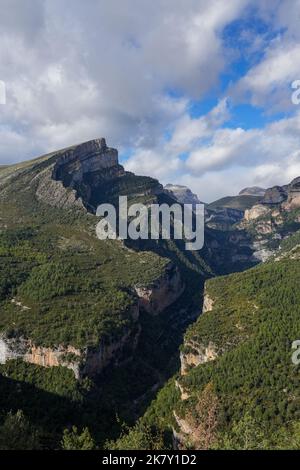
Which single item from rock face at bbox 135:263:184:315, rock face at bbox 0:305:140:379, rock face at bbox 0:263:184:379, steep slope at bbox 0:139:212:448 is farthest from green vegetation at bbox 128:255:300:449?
rock face at bbox 135:263:184:315

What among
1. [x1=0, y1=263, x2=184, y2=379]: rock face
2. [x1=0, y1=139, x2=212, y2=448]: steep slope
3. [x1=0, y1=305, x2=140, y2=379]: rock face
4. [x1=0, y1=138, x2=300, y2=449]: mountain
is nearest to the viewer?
[x1=0, y1=138, x2=300, y2=449]: mountain

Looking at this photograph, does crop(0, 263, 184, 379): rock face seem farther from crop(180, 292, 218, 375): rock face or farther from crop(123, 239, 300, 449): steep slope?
crop(180, 292, 218, 375): rock face

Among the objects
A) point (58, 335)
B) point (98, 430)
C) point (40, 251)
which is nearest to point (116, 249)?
point (40, 251)

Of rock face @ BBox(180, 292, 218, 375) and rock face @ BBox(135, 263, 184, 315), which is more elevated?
rock face @ BBox(135, 263, 184, 315)

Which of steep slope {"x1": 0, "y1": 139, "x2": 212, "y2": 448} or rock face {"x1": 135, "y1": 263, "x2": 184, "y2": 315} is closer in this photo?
steep slope {"x1": 0, "y1": 139, "x2": 212, "y2": 448}

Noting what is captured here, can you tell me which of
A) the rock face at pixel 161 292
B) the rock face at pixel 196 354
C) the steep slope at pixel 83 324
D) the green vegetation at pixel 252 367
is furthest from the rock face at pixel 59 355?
the rock face at pixel 161 292

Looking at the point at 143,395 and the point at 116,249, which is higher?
the point at 116,249

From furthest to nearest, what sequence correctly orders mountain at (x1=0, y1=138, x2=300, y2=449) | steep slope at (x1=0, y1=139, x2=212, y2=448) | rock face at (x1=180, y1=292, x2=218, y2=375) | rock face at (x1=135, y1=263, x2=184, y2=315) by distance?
rock face at (x1=135, y1=263, x2=184, y2=315)
rock face at (x1=180, y1=292, x2=218, y2=375)
steep slope at (x1=0, y1=139, x2=212, y2=448)
mountain at (x1=0, y1=138, x2=300, y2=449)

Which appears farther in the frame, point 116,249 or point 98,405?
point 116,249

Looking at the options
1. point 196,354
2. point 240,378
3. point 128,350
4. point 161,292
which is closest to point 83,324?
point 128,350
